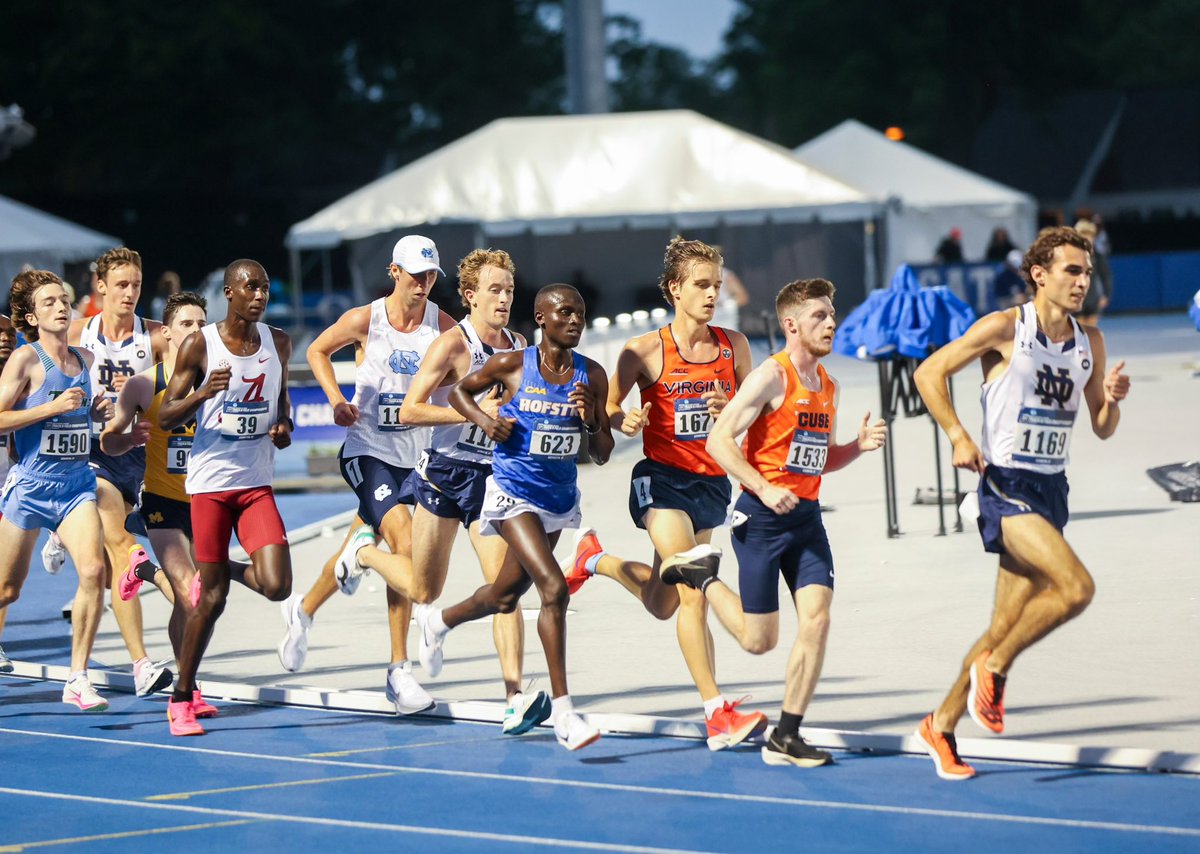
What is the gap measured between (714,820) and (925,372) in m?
1.79

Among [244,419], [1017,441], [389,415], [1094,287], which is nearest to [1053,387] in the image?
[1017,441]

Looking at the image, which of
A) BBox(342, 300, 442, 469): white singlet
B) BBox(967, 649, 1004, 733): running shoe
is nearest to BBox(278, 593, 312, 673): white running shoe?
BBox(342, 300, 442, 469): white singlet

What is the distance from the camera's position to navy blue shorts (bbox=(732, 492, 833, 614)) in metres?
7.45

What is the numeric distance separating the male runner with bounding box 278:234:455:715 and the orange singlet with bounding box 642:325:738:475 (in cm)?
144

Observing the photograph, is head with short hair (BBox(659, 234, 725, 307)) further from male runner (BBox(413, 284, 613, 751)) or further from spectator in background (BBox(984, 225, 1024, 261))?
spectator in background (BBox(984, 225, 1024, 261))

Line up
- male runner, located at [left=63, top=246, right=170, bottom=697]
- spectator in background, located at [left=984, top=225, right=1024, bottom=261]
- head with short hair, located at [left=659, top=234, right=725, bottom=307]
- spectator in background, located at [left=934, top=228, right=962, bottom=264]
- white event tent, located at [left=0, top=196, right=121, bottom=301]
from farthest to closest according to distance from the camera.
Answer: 1. white event tent, located at [left=0, top=196, right=121, bottom=301]
2. spectator in background, located at [left=934, top=228, right=962, bottom=264]
3. spectator in background, located at [left=984, top=225, right=1024, bottom=261]
4. male runner, located at [left=63, top=246, right=170, bottom=697]
5. head with short hair, located at [left=659, top=234, right=725, bottom=307]

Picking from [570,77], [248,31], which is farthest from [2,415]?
[248,31]

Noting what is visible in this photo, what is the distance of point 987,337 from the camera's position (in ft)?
23.5

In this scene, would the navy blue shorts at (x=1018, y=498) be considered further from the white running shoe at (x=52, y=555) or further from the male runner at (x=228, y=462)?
the white running shoe at (x=52, y=555)

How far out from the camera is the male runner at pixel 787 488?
24.1 feet

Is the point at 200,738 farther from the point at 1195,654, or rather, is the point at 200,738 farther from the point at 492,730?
the point at 1195,654

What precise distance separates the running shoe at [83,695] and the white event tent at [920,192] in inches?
1127

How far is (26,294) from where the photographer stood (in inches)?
365

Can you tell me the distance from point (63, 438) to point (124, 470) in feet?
2.68
